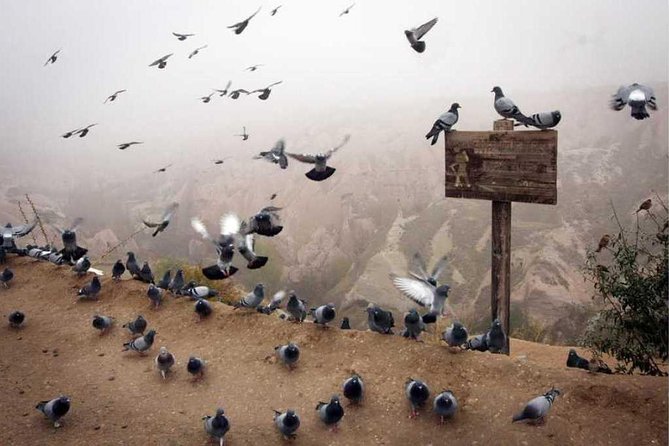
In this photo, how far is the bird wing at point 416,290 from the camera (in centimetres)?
643

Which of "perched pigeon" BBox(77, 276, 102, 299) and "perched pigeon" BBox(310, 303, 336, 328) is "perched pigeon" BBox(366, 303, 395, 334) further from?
"perched pigeon" BBox(77, 276, 102, 299)

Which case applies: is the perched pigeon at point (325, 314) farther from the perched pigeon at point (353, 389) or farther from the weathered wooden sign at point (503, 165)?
the weathered wooden sign at point (503, 165)

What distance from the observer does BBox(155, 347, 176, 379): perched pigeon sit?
6.86 metres

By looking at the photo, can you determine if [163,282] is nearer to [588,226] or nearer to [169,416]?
[169,416]

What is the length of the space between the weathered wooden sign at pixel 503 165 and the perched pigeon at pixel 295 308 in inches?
120

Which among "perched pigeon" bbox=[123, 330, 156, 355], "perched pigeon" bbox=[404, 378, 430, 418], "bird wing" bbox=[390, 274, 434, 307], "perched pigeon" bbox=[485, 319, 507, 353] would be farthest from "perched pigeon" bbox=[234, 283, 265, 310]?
"perched pigeon" bbox=[485, 319, 507, 353]

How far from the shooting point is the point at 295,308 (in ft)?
26.3

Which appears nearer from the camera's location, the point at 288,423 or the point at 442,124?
the point at 288,423

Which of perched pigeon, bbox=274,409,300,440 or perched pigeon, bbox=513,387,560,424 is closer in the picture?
perched pigeon, bbox=513,387,560,424

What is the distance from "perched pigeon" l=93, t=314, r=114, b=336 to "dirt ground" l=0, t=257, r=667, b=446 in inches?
6.0

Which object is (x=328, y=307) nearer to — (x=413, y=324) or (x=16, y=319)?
(x=413, y=324)

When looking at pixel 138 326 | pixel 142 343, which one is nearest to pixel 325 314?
pixel 142 343

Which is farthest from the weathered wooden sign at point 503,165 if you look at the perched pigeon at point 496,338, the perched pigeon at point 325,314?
the perched pigeon at point 325,314

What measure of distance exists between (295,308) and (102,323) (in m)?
3.34
